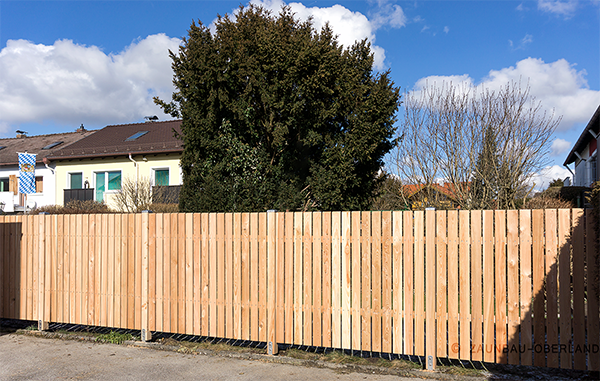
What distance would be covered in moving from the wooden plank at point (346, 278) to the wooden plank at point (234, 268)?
1271 mm

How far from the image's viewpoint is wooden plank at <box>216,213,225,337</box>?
554 cm

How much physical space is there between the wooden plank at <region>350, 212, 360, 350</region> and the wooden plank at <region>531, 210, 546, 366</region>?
1.82 meters

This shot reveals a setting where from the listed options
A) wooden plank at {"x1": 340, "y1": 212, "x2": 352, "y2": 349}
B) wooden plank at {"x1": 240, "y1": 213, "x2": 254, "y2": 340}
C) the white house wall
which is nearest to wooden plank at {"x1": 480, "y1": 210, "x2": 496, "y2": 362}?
wooden plank at {"x1": 340, "y1": 212, "x2": 352, "y2": 349}

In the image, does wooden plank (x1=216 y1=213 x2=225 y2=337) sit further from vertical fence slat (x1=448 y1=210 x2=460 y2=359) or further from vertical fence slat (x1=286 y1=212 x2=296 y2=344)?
vertical fence slat (x1=448 y1=210 x2=460 y2=359)

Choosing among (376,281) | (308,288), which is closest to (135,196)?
(308,288)

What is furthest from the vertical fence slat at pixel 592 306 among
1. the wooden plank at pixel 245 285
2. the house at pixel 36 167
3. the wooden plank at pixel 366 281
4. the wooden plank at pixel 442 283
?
the house at pixel 36 167

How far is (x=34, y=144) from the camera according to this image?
28250 mm

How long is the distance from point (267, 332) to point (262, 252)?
99cm

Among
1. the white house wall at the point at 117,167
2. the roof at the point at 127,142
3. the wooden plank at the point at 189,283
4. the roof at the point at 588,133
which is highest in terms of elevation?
the roof at the point at 127,142

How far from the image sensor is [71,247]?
6543 millimetres

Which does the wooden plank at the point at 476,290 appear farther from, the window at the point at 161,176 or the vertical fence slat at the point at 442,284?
the window at the point at 161,176

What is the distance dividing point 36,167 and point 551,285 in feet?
89.9

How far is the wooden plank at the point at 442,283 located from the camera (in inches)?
182

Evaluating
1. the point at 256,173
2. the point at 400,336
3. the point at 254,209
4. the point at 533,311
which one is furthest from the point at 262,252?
the point at 256,173
